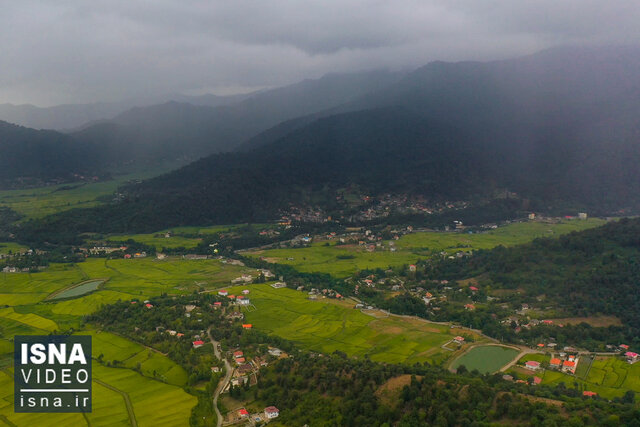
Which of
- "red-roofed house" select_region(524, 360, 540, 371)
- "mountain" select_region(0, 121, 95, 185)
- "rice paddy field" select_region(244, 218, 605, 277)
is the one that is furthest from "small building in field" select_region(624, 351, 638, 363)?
"mountain" select_region(0, 121, 95, 185)

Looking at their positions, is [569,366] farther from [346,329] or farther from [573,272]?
[573,272]

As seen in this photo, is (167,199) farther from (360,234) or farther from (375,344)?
(375,344)

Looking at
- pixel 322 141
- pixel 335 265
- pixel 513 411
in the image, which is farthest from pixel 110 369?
pixel 322 141

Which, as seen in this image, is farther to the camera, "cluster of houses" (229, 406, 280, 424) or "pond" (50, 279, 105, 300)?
"pond" (50, 279, 105, 300)

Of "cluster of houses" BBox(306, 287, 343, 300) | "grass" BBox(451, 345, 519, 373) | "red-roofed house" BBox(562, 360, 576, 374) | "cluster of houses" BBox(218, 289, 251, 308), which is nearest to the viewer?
"red-roofed house" BBox(562, 360, 576, 374)

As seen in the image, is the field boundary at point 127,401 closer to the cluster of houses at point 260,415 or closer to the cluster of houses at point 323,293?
the cluster of houses at point 260,415

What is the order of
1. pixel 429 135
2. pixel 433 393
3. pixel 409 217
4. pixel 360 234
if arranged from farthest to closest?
pixel 429 135
pixel 409 217
pixel 360 234
pixel 433 393

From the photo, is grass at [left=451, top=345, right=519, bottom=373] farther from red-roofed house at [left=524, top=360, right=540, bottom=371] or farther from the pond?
the pond
